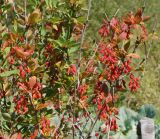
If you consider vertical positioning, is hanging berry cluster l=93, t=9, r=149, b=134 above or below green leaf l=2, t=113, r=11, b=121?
above

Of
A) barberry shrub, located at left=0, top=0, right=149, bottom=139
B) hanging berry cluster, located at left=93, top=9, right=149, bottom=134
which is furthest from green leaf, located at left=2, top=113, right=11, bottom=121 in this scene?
hanging berry cluster, located at left=93, top=9, right=149, bottom=134

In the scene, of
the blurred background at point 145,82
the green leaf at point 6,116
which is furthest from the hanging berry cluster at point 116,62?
the blurred background at point 145,82

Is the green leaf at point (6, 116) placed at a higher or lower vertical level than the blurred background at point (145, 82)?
higher

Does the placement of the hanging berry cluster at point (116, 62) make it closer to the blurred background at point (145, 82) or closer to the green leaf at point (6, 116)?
the green leaf at point (6, 116)

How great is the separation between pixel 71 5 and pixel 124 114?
4.25 metres

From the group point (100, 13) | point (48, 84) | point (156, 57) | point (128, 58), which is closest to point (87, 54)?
point (48, 84)

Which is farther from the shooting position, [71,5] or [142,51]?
[142,51]

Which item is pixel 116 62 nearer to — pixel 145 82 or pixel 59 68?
pixel 59 68

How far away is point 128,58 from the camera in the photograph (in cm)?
239

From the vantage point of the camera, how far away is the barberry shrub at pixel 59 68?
7.77 ft

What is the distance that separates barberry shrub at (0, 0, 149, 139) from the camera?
237cm

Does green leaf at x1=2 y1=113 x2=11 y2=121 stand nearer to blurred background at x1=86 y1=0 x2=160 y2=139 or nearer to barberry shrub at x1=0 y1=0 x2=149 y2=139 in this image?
barberry shrub at x1=0 y1=0 x2=149 y2=139

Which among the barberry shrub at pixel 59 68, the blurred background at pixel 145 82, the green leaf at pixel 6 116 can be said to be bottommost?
the blurred background at pixel 145 82

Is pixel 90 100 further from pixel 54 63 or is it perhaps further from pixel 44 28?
pixel 44 28
